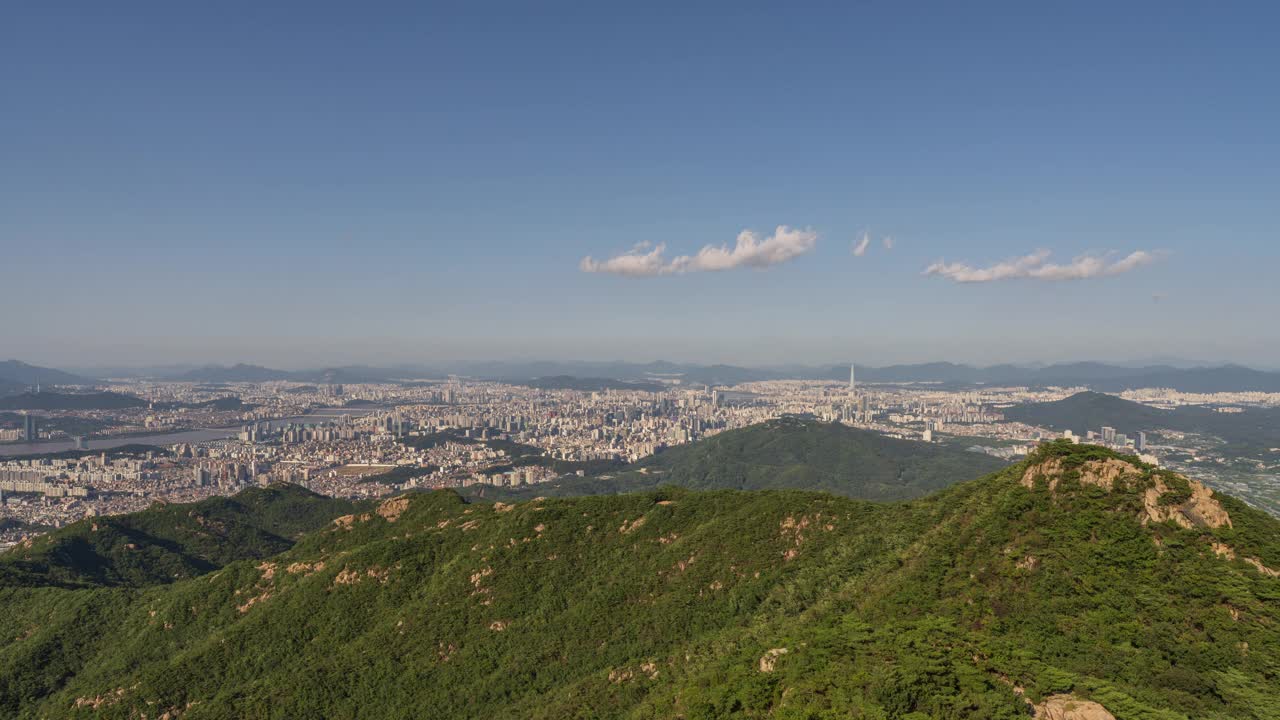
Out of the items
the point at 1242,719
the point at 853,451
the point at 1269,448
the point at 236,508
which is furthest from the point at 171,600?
the point at 1269,448

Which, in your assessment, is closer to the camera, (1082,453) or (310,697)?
(1082,453)

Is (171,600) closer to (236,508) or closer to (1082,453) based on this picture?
(236,508)

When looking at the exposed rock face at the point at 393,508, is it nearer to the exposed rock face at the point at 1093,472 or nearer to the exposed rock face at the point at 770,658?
the exposed rock face at the point at 770,658

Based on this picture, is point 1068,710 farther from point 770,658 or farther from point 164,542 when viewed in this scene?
point 164,542

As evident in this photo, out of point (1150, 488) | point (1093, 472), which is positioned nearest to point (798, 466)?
point (1093, 472)

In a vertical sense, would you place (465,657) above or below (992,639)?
below
